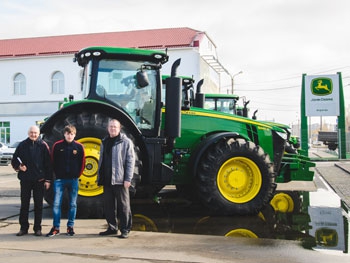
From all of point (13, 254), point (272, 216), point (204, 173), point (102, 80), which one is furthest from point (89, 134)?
point (272, 216)

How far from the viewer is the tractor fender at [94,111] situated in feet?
23.5

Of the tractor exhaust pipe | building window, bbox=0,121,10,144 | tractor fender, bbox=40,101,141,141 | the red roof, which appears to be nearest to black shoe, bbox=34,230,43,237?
tractor fender, bbox=40,101,141,141

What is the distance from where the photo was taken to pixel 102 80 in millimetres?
7574

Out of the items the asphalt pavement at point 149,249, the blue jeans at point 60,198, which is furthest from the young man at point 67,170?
the asphalt pavement at point 149,249

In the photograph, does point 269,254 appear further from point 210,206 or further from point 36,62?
point 36,62

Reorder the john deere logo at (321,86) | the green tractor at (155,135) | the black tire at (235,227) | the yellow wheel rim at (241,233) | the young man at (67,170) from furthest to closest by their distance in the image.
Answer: the john deere logo at (321,86) < the green tractor at (155,135) < the black tire at (235,227) < the yellow wheel rim at (241,233) < the young man at (67,170)

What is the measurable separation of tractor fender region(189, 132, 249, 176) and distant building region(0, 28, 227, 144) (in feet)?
95.0

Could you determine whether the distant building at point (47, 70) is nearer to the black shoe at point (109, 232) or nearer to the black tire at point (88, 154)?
the black tire at point (88, 154)

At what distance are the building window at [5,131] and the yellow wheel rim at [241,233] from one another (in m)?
35.7

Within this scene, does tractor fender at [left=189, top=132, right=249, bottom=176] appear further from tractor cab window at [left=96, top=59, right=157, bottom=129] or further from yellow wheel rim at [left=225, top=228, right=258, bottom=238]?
yellow wheel rim at [left=225, top=228, right=258, bottom=238]

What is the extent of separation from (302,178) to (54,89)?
3275 cm

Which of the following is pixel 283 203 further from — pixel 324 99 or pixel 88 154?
pixel 324 99

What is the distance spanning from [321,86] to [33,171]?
25.2 m

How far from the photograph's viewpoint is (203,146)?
25.1 feet
